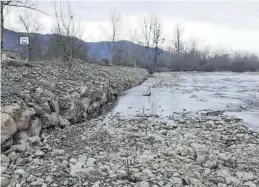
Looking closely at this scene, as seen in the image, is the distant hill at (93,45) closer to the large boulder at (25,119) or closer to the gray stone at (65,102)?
the gray stone at (65,102)

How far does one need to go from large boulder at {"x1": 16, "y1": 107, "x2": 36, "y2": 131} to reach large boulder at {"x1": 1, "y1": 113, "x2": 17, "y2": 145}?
0.36 meters

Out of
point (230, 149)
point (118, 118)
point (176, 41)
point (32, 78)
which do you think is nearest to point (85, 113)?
point (118, 118)

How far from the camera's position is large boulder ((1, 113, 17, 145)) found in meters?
7.91

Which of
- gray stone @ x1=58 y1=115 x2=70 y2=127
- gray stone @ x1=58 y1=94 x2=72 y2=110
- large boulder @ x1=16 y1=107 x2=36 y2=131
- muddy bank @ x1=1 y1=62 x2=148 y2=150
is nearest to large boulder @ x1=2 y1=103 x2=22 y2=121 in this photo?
muddy bank @ x1=1 y1=62 x2=148 y2=150

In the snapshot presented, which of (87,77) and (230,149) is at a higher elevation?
(87,77)

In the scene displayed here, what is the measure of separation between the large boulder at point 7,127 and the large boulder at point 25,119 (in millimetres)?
358

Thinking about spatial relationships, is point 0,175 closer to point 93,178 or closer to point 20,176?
point 20,176

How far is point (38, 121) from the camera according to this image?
32.2ft

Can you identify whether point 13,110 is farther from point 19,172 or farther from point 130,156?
point 130,156

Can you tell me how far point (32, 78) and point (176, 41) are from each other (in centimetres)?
7099

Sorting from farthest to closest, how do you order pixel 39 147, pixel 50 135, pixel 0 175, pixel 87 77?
pixel 87 77
pixel 50 135
pixel 39 147
pixel 0 175

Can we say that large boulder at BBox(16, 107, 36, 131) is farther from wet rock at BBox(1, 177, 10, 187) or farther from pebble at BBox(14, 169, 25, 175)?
wet rock at BBox(1, 177, 10, 187)

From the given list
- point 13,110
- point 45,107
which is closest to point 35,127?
point 13,110

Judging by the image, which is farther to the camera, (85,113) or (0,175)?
(85,113)
